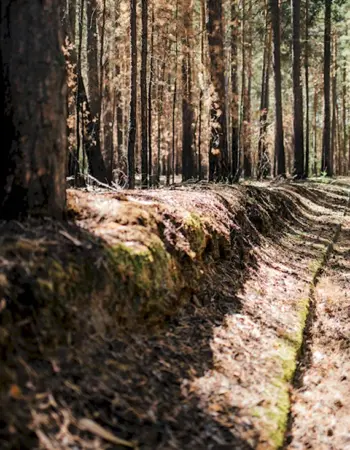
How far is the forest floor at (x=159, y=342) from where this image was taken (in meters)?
2.70

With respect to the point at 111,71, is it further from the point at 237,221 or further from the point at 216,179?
the point at 237,221

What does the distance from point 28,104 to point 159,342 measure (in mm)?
1994

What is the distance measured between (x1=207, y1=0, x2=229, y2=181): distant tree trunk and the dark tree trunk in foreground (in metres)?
8.84

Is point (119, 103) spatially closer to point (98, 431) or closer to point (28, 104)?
point (28, 104)

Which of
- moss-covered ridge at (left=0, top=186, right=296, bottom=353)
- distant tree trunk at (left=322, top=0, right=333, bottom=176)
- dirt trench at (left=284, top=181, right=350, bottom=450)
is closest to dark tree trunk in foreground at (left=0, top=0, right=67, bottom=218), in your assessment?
moss-covered ridge at (left=0, top=186, right=296, bottom=353)

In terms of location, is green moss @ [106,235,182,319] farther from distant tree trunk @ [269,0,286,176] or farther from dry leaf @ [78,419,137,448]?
distant tree trunk @ [269,0,286,176]

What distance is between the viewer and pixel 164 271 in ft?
14.4

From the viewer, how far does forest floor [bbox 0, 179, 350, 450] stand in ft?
8.87

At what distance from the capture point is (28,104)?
3.69 meters

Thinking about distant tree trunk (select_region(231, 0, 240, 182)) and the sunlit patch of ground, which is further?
distant tree trunk (select_region(231, 0, 240, 182))

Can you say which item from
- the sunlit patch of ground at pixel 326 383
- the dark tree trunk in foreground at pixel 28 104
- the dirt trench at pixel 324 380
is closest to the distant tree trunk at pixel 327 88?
the dirt trench at pixel 324 380

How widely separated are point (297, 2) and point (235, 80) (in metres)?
3.83

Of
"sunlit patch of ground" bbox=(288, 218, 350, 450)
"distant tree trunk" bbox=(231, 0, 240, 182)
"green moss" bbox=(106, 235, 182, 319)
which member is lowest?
"sunlit patch of ground" bbox=(288, 218, 350, 450)

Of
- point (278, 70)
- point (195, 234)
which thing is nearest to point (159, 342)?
point (195, 234)
